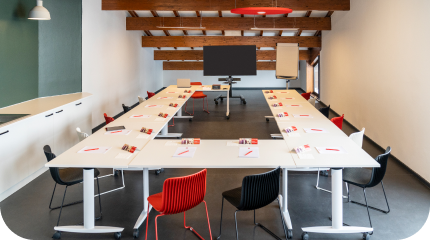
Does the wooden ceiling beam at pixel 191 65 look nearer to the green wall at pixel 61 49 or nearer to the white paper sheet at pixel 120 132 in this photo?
the green wall at pixel 61 49

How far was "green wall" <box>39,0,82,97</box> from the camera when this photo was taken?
19.6 ft

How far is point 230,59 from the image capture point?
10969 mm

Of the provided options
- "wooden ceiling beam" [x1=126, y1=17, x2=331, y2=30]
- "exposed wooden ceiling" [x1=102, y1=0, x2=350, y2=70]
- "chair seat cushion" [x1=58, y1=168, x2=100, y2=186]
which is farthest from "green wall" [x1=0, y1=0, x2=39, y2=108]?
"wooden ceiling beam" [x1=126, y1=17, x2=331, y2=30]

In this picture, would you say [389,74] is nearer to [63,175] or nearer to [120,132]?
[120,132]

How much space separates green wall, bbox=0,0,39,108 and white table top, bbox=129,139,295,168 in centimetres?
262

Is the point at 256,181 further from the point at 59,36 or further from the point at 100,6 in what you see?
the point at 100,6

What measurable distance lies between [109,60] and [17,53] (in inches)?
139

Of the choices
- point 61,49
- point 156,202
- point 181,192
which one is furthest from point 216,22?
point 181,192

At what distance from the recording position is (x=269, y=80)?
16.1 m

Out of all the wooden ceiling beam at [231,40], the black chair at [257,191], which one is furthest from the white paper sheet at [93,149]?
the wooden ceiling beam at [231,40]

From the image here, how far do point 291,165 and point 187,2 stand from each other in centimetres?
639

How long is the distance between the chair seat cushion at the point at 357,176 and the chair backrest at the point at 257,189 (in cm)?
100

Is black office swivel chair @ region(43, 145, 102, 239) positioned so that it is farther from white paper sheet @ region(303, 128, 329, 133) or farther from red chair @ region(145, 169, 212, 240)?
white paper sheet @ region(303, 128, 329, 133)

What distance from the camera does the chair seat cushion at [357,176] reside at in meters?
3.58
